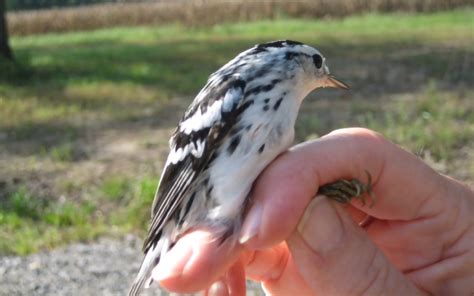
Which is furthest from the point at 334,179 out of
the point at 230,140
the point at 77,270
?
the point at 77,270

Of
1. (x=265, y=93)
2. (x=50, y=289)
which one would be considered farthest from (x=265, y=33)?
(x=265, y=93)

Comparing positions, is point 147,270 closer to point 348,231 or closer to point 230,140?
point 230,140

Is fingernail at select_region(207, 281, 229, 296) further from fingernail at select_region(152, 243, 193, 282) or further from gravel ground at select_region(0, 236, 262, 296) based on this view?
gravel ground at select_region(0, 236, 262, 296)

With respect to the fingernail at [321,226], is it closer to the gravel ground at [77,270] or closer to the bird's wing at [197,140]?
the bird's wing at [197,140]

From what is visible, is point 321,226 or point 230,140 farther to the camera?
point 230,140

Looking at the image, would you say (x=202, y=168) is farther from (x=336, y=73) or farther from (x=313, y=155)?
(x=336, y=73)

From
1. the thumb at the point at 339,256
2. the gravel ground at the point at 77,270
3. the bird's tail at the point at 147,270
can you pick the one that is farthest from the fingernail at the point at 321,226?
the gravel ground at the point at 77,270
